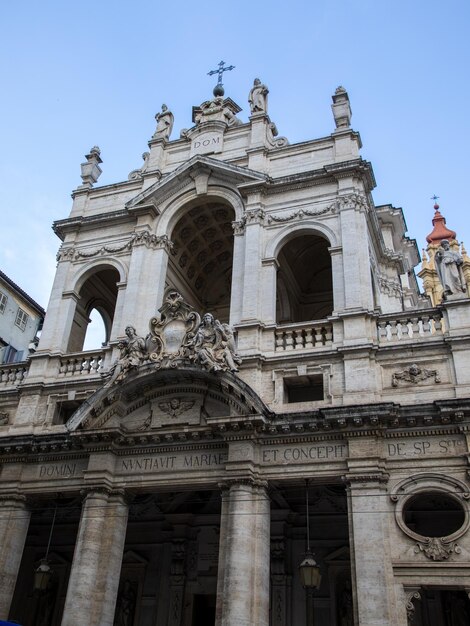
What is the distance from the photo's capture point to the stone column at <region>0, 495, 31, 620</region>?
1744cm

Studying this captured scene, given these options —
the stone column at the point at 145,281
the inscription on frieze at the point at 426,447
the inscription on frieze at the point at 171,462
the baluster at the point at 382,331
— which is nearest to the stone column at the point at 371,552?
the inscription on frieze at the point at 426,447

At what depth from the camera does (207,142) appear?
24.2m

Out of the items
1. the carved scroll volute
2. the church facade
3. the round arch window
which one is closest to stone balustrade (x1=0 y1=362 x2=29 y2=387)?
the church facade

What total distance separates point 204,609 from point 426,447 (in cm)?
930

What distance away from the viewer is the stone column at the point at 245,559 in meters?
14.6

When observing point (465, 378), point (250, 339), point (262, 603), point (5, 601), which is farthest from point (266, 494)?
point (5, 601)

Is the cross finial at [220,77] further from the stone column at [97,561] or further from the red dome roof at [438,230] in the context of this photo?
the red dome roof at [438,230]

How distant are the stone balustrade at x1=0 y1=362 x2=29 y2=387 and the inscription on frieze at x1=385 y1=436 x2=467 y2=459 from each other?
12.5 m

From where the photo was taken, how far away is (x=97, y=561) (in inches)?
653

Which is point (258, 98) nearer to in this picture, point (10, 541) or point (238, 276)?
point (238, 276)

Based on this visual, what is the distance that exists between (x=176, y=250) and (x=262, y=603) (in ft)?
42.6

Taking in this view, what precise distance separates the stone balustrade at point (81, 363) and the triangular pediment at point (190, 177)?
5.64 m

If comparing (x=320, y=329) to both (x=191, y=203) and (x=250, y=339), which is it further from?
(x=191, y=203)

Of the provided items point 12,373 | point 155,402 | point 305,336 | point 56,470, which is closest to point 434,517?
point 305,336
